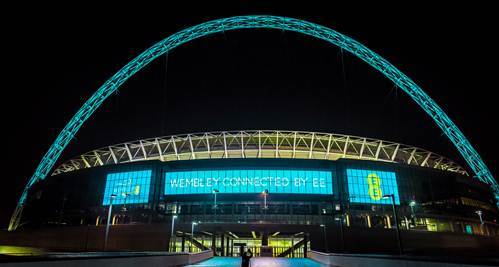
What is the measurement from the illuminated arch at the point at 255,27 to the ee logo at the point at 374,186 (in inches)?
679

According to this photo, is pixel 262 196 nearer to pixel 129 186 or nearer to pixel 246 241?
pixel 246 241

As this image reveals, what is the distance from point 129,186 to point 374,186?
5198 centimetres

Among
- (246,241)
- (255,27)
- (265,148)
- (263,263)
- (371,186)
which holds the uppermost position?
(255,27)

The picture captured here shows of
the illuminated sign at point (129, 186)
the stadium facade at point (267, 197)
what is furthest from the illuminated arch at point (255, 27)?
the illuminated sign at point (129, 186)

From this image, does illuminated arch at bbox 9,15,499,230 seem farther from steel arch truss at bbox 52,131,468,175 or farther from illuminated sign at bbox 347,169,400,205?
illuminated sign at bbox 347,169,400,205

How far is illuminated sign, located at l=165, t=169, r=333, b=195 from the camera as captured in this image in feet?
210

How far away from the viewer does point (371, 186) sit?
214 ft

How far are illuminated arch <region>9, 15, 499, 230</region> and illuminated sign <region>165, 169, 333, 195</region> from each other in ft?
76.1

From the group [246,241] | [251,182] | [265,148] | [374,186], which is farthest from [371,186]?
[246,241]

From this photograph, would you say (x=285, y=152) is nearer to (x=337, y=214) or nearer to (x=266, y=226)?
(x=337, y=214)

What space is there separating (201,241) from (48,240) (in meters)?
28.2

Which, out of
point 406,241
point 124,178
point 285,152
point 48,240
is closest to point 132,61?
point 124,178

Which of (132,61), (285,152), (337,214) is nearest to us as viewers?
(132,61)

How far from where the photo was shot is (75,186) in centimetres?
7225
